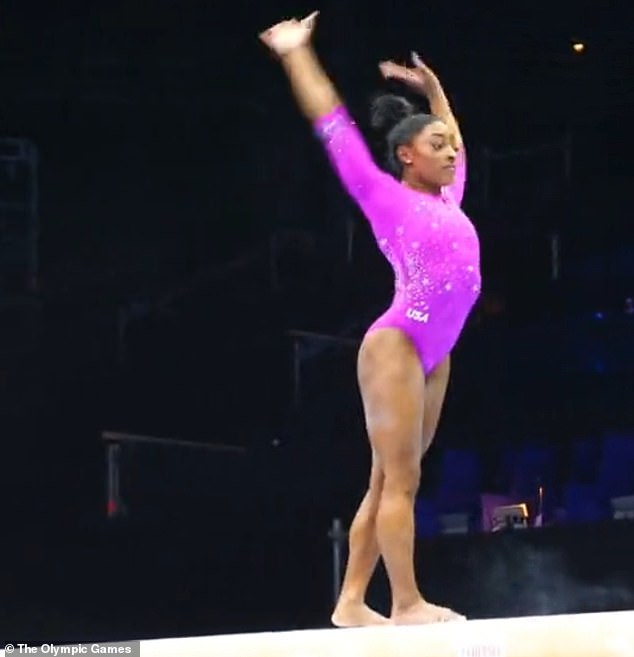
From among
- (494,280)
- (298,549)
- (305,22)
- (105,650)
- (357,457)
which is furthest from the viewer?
(494,280)

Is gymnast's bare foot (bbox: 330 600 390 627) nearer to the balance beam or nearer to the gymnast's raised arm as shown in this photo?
the balance beam

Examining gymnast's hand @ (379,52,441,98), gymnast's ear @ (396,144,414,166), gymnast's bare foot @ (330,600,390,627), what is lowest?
gymnast's bare foot @ (330,600,390,627)

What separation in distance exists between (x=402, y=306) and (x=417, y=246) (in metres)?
0.15

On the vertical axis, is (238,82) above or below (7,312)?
above

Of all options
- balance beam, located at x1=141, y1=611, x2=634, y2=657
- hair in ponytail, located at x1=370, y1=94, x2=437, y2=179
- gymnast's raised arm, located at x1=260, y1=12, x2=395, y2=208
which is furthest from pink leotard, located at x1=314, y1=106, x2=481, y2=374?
balance beam, located at x1=141, y1=611, x2=634, y2=657

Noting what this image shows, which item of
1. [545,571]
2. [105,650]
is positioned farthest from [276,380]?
[105,650]

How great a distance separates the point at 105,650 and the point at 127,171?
4.48 m

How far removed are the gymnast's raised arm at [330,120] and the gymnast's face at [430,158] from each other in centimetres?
8

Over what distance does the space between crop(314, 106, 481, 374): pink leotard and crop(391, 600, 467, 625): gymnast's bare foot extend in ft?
1.92

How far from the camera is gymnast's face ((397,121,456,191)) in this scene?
161 inches

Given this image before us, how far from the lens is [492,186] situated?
8156mm

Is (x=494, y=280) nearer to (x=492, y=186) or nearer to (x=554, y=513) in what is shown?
(x=492, y=186)

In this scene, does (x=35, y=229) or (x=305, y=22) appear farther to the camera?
(x=35, y=229)

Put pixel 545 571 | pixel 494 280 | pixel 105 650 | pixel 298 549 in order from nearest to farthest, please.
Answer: pixel 105 650, pixel 545 571, pixel 298 549, pixel 494 280
